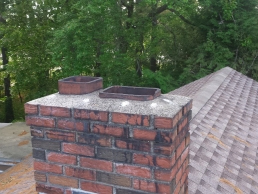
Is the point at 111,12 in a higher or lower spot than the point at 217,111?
higher

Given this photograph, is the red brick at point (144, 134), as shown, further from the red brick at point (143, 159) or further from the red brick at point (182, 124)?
the red brick at point (182, 124)

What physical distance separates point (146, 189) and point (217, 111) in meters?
4.02

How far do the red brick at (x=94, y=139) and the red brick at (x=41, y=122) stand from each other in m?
0.21

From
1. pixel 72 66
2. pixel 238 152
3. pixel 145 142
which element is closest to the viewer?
pixel 145 142

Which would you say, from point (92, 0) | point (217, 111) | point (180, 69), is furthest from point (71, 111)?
point (180, 69)

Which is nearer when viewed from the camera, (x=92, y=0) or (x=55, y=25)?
(x=92, y=0)

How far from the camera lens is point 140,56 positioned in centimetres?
1630

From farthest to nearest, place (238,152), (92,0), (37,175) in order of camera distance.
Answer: (92,0)
(238,152)
(37,175)

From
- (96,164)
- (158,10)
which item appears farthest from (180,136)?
(158,10)

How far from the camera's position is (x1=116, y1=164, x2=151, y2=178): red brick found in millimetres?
1754

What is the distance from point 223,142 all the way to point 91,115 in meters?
2.83

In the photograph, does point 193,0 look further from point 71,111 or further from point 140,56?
point 71,111

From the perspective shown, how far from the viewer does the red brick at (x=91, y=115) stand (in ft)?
5.85

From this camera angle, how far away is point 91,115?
1.81m
